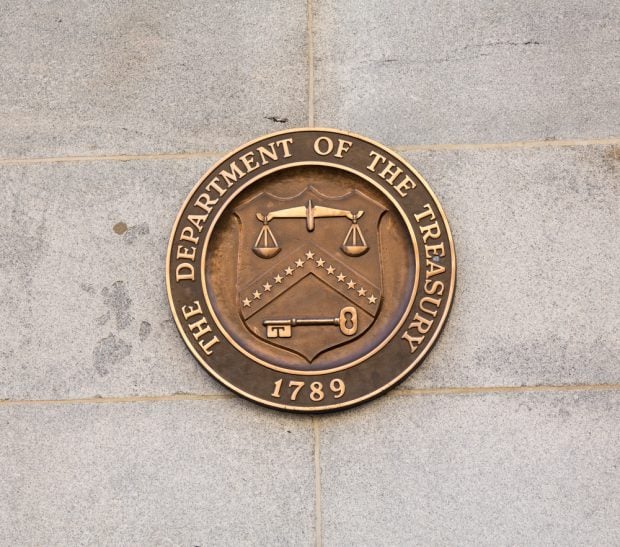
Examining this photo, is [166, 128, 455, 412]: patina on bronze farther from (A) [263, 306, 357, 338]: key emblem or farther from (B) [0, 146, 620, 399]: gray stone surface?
(B) [0, 146, 620, 399]: gray stone surface

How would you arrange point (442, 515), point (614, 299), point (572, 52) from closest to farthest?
point (442, 515) → point (614, 299) → point (572, 52)

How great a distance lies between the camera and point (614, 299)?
4.57 meters

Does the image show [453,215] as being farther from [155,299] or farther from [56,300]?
[56,300]

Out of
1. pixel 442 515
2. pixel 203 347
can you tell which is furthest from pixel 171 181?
pixel 442 515

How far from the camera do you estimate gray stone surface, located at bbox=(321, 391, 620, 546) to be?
14.1 ft

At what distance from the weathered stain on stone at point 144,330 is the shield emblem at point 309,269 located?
1.55 ft

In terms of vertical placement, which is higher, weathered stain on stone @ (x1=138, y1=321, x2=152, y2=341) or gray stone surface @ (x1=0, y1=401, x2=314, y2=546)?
weathered stain on stone @ (x1=138, y1=321, x2=152, y2=341)

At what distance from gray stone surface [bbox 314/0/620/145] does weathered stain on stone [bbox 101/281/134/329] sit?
136 centimetres

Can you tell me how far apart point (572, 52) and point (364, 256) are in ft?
5.28

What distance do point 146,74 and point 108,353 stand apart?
1.53 meters

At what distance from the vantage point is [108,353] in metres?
4.57

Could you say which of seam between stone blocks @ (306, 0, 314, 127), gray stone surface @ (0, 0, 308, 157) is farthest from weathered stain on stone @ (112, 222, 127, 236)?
seam between stone blocks @ (306, 0, 314, 127)

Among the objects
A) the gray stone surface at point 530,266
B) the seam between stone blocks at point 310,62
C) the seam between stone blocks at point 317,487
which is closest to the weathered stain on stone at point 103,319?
the seam between stone blocks at point 317,487

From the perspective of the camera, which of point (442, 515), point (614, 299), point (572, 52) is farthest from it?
point (572, 52)
